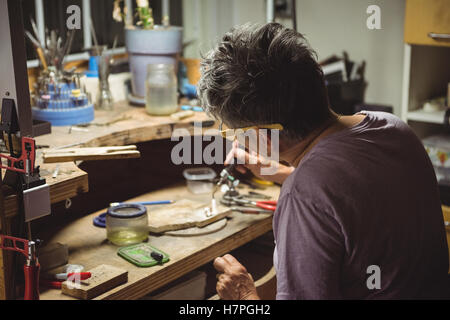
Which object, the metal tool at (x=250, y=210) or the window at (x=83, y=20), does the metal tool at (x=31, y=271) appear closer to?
the metal tool at (x=250, y=210)

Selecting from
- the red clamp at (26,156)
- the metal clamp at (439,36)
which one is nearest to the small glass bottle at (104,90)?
the red clamp at (26,156)

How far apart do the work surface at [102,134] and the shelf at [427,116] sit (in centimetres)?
93

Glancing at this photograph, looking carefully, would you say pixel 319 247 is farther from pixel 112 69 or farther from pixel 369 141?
pixel 112 69

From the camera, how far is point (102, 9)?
2898 millimetres

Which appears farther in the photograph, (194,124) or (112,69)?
(112,69)

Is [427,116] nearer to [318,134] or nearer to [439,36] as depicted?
[439,36]

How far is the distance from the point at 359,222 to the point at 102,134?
1.20m

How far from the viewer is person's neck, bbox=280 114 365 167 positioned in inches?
51.2

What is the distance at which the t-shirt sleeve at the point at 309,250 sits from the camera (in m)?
1.16

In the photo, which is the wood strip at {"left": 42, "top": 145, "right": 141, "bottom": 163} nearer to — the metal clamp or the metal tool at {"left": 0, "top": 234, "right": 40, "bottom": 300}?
the metal tool at {"left": 0, "top": 234, "right": 40, "bottom": 300}

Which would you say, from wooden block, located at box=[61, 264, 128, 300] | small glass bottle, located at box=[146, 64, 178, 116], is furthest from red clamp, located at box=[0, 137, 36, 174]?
small glass bottle, located at box=[146, 64, 178, 116]

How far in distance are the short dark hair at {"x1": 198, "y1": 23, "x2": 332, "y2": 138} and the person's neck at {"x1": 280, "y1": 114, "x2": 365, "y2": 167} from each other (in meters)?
0.02
